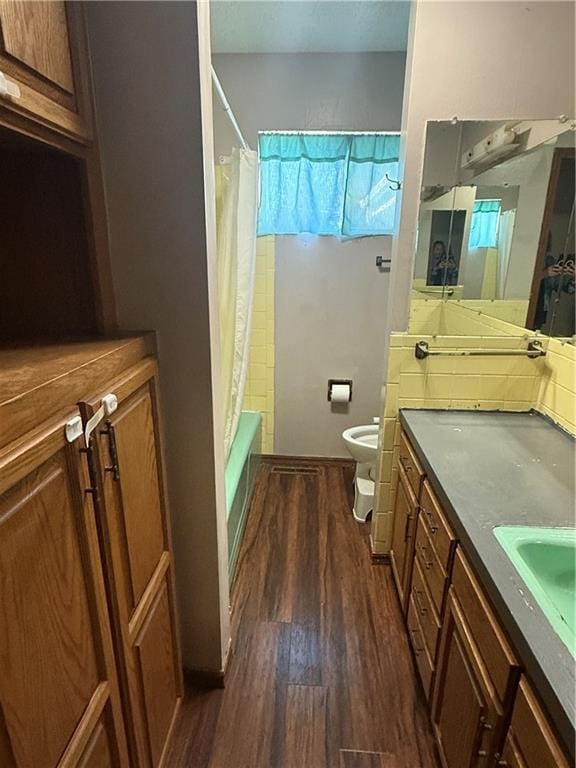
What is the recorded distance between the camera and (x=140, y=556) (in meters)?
1.08

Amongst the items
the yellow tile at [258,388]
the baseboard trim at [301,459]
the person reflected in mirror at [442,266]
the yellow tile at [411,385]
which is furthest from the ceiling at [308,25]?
the baseboard trim at [301,459]

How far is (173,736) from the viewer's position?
54.9 inches

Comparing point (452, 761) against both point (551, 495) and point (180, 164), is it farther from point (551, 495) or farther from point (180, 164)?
point (180, 164)

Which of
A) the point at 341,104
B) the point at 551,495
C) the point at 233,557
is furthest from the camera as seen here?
the point at 341,104

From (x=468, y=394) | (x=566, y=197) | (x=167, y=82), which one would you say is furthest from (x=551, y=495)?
(x=167, y=82)

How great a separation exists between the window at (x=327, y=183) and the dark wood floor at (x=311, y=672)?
189 centimetres

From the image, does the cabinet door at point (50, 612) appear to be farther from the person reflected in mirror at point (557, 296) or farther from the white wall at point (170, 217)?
the person reflected in mirror at point (557, 296)

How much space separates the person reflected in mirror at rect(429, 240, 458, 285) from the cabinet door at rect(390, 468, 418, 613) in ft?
2.78

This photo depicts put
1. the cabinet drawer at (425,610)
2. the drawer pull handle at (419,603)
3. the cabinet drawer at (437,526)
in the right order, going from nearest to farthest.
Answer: the cabinet drawer at (437,526), the cabinet drawer at (425,610), the drawer pull handle at (419,603)

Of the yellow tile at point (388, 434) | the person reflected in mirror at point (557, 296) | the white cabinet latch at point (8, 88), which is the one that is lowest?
the yellow tile at point (388, 434)

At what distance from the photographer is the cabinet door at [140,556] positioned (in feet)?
3.03

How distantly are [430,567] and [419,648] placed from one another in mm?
348

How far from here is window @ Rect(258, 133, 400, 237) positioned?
264 cm

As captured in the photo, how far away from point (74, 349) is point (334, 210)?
222cm
